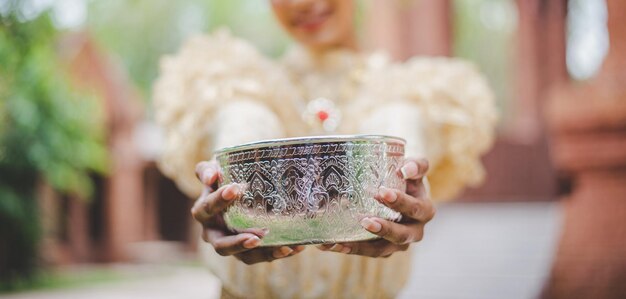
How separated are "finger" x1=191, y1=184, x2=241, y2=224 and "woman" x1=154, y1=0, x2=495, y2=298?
199 millimetres

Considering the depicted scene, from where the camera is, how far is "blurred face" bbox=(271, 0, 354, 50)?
5.69 ft

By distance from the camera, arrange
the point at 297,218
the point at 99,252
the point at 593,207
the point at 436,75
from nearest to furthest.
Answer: the point at 297,218 → the point at 436,75 → the point at 593,207 → the point at 99,252

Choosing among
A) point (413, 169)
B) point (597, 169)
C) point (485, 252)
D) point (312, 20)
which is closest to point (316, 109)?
point (312, 20)

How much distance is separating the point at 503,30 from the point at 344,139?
1808 centimetres

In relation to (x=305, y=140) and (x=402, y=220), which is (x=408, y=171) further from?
(x=305, y=140)

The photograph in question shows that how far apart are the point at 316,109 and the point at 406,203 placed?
0.65 meters

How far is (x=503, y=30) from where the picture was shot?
18.3m

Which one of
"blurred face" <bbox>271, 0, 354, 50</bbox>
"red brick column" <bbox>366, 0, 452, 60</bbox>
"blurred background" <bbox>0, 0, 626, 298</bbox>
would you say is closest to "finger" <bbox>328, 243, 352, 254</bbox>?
"blurred face" <bbox>271, 0, 354, 50</bbox>

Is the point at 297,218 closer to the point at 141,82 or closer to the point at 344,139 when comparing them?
the point at 344,139

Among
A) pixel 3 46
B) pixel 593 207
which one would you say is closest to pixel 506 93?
pixel 3 46

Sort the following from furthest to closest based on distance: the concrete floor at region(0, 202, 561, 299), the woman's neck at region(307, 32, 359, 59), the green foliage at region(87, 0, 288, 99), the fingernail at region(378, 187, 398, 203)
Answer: the green foliage at region(87, 0, 288, 99), the concrete floor at region(0, 202, 561, 299), the woman's neck at region(307, 32, 359, 59), the fingernail at region(378, 187, 398, 203)

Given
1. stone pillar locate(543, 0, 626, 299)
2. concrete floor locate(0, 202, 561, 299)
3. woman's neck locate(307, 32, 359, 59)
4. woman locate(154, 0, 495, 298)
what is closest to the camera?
woman locate(154, 0, 495, 298)

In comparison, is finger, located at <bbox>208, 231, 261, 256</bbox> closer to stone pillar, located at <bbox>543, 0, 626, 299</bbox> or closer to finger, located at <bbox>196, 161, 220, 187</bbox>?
finger, located at <bbox>196, 161, 220, 187</bbox>

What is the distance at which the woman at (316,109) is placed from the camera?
153 cm
